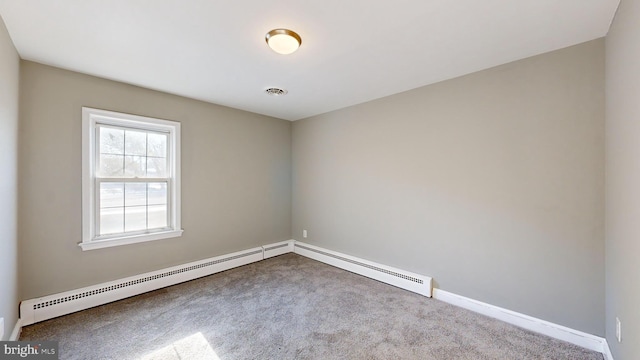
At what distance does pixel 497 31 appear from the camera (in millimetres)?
1903

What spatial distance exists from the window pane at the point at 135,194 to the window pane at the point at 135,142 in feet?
1.30

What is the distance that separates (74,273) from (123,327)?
36.1 inches

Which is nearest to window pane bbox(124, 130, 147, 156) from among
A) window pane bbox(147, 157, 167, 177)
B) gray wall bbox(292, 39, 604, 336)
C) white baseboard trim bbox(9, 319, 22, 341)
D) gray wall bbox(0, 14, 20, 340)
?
window pane bbox(147, 157, 167, 177)

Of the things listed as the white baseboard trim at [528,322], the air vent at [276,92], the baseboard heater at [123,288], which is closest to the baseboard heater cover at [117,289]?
the baseboard heater at [123,288]

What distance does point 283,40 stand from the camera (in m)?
1.89

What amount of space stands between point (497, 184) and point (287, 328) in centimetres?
243

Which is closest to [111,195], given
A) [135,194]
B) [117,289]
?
[135,194]

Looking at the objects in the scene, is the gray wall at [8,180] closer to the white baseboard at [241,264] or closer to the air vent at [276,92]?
the white baseboard at [241,264]

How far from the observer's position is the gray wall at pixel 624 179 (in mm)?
1375

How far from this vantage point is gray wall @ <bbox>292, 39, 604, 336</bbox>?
80.0 inches

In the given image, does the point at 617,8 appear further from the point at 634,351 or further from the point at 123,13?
the point at 123,13

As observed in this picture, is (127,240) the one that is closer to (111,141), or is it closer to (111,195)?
(111,195)

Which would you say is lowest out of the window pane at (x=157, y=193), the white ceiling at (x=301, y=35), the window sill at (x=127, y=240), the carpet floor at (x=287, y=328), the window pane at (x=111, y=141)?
the carpet floor at (x=287, y=328)

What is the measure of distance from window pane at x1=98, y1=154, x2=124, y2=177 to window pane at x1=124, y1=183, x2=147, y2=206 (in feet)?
0.60
